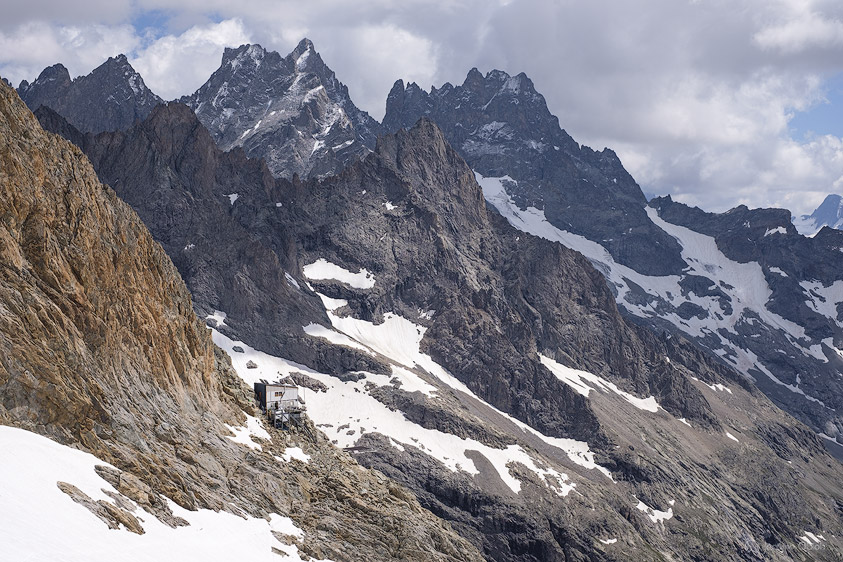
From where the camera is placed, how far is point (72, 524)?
1596 inches

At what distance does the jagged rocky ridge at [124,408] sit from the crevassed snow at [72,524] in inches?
5.4

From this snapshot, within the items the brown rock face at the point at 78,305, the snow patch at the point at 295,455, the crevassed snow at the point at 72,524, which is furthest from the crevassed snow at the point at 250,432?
the crevassed snow at the point at 72,524

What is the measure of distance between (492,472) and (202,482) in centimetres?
13099

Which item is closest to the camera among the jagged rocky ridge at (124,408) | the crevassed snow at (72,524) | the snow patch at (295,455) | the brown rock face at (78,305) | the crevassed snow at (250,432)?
the crevassed snow at (72,524)

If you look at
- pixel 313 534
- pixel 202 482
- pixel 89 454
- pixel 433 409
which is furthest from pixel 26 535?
pixel 433 409

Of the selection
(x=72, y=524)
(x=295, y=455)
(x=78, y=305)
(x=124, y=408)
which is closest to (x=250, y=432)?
(x=295, y=455)

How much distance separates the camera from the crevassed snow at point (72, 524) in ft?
123

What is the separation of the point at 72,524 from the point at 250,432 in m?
38.9

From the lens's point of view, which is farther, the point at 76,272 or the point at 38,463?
the point at 76,272

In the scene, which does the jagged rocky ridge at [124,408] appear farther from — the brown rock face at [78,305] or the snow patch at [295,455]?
Result: the snow patch at [295,455]

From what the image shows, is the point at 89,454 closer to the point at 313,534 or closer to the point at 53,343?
the point at 53,343

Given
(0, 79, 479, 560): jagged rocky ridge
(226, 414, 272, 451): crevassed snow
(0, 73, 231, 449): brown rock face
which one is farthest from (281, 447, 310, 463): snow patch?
(0, 73, 231, 449): brown rock face

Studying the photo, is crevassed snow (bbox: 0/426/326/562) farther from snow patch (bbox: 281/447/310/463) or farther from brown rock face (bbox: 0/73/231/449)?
snow patch (bbox: 281/447/310/463)

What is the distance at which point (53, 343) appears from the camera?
178 feet
